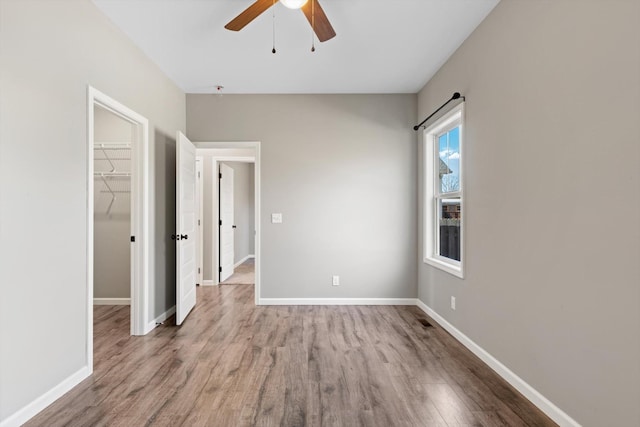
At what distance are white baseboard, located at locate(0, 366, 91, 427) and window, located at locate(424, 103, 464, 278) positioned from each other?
10.0 ft

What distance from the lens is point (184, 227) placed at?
3518 mm

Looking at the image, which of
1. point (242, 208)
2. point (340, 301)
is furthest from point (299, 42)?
point (242, 208)

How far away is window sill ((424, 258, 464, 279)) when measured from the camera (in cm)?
292

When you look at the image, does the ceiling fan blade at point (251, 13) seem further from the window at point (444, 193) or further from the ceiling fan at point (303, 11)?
the window at point (444, 193)

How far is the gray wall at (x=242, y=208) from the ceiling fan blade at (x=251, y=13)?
444 centimetres

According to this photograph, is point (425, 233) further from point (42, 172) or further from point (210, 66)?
point (42, 172)

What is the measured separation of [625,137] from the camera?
55.1 inches

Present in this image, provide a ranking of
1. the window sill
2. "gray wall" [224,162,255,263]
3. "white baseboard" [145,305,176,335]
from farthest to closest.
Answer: "gray wall" [224,162,255,263] < "white baseboard" [145,305,176,335] < the window sill

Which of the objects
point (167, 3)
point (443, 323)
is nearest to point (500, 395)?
point (443, 323)

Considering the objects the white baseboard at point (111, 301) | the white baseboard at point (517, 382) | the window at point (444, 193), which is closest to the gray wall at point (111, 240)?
the white baseboard at point (111, 301)

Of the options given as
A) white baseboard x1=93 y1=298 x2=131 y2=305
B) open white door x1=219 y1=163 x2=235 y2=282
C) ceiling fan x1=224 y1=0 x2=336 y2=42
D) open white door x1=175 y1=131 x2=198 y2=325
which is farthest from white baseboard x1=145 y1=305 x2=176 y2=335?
ceiling fan x1=224 y1=0 x2=336 y2=42

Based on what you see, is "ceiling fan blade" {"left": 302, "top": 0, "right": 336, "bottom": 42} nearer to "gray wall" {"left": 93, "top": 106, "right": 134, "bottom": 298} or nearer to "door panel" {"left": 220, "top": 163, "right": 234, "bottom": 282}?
"gray wall" {"left": 93, "top": 106, "right": 134, "bottom": 298}

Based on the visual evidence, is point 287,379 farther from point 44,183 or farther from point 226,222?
point 226,222

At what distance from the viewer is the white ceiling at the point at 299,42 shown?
2.38 m
